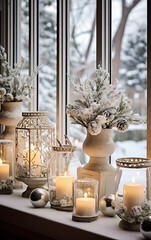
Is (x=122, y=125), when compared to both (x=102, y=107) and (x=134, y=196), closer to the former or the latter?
(x=102, y=107)

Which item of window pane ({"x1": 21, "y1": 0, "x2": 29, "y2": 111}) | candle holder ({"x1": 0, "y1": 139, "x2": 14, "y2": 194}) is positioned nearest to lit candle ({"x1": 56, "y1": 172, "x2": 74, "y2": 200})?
candle holder ({"x1": 0, "y1": 139, "x2": 14, "y2": 194})

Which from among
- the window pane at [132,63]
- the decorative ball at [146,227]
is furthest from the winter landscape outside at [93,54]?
the decorative ball at [146,227]

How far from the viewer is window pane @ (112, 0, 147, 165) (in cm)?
229

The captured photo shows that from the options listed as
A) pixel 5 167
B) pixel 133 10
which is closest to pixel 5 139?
pixel 5 167

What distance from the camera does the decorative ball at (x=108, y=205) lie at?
193 centimetres

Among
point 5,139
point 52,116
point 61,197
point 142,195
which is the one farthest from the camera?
point 52,116

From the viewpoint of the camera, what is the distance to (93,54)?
103 inches

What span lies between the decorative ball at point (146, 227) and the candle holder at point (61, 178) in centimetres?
51

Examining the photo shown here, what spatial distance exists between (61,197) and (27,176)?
0.34m

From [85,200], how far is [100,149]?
29cm

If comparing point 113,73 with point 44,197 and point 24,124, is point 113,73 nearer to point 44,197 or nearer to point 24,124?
point 24,124

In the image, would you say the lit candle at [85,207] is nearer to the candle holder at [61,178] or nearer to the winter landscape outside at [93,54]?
the candle holder at [61,178]

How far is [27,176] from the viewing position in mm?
2350

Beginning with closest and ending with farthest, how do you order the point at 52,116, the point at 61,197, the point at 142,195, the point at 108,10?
1. the point at 142,195
2. the point at 61,197
3. the point at 108,10
4. the point at 52,116
